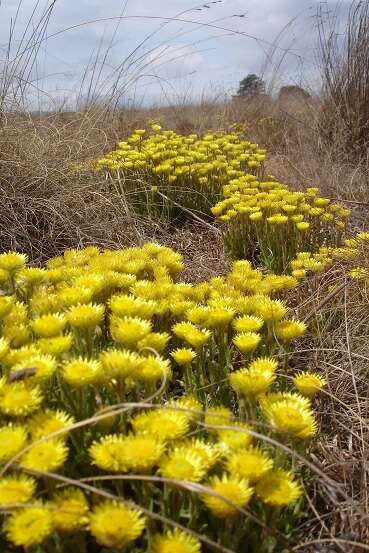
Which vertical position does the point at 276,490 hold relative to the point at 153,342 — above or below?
below

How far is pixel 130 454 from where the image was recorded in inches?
38.9

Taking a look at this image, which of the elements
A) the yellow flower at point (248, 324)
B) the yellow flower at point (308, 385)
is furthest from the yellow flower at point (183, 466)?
the yellow flower at point (248, 324)

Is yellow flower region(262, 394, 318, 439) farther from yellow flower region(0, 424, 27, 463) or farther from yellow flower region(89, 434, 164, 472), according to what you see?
yellow flower region(0, 424, 27, 463)

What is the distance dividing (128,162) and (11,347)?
9.20 ft

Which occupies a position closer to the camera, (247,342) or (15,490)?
(15,490)

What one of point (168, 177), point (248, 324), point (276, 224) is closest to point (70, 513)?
point (248, 324)

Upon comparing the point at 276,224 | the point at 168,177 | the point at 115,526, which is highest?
the point at 168,177

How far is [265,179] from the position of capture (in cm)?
484

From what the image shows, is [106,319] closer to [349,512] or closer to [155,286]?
[155,286]

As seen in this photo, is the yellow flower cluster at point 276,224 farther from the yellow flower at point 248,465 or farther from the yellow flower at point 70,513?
the yellow flower at point 70,513

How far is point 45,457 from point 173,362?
96 cm

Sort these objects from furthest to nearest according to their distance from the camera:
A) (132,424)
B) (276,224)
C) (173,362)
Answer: (276,224), (173,362), (132,424)

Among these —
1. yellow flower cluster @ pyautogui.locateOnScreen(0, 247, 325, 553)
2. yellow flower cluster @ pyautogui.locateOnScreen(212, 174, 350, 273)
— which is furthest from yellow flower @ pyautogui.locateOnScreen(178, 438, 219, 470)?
yellow flower cluster @ pyautogui.locateOnScreen(212, 174, 350, 273)

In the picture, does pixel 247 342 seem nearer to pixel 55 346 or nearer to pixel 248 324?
pixel 248 324
